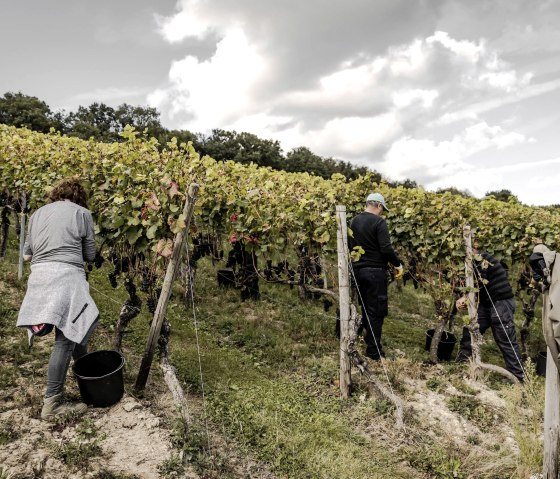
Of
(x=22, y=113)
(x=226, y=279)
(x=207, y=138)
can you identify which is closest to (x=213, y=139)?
(x=207, y=138)

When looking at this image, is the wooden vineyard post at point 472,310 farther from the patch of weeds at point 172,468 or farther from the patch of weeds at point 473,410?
the patch of weeds at point 172,468

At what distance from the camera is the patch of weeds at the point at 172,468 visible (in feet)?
9.55

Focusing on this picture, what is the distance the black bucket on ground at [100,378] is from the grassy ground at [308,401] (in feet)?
1.14

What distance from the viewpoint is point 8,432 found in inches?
123

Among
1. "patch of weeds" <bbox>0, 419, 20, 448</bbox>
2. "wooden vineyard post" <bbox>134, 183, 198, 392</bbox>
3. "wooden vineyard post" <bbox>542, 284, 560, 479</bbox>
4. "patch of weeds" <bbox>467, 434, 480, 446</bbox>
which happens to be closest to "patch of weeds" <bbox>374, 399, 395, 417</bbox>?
"patch of weeds" <bbox>467, 434, 480, 446</bbox>

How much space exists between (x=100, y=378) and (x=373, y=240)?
3632mm

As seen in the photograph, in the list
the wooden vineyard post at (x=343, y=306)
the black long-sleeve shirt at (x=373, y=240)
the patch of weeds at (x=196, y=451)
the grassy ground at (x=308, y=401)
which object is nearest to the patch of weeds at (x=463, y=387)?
the grassy ground at (x=308, y=401)

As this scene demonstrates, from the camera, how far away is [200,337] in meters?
5.71

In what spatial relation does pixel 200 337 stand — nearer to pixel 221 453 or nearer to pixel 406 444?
pixel 221 453

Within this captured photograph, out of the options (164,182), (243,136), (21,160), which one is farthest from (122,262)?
(243,136)

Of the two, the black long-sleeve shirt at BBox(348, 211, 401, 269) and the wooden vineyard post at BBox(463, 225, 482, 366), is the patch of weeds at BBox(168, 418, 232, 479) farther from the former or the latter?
the wooden vineyard post at BBox(463, 225, 482, 366)

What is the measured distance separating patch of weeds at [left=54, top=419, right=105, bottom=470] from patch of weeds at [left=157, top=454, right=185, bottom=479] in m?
0.51

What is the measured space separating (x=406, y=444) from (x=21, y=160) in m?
6.94

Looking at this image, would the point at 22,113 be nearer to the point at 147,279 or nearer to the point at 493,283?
the point at 147,279
